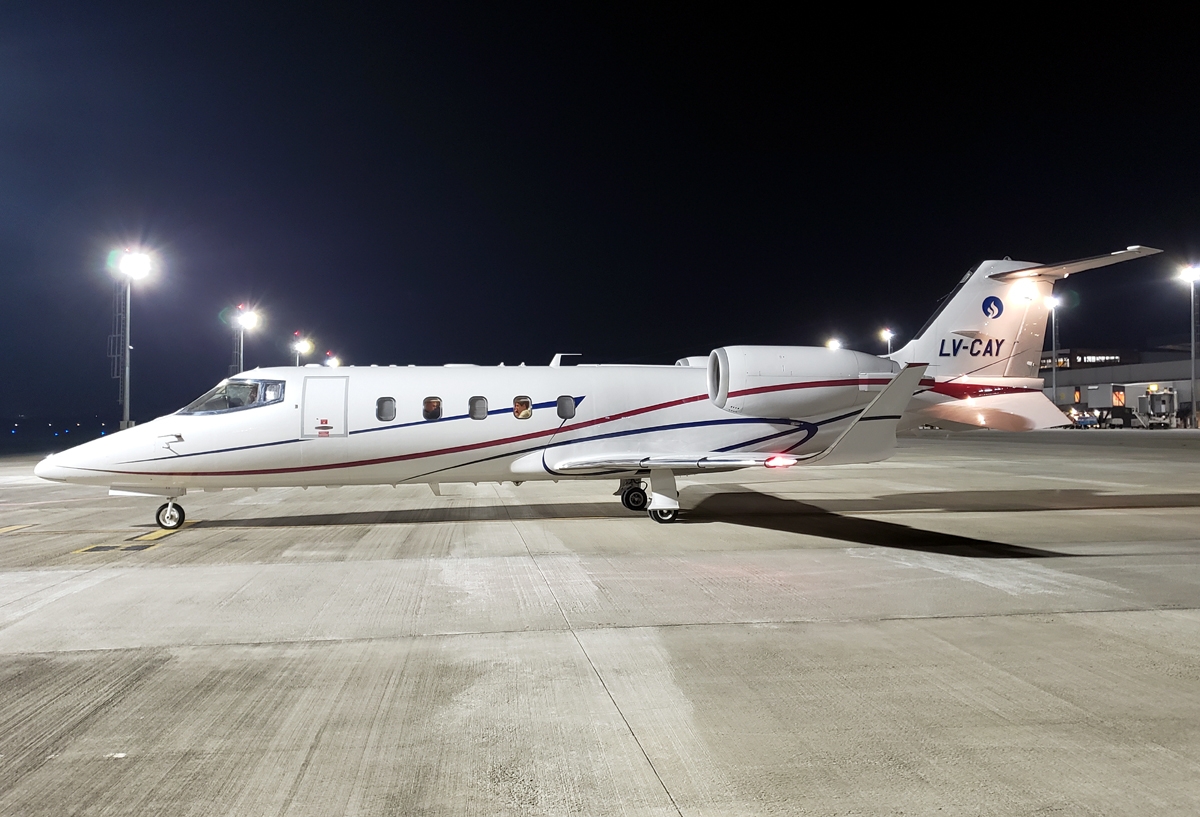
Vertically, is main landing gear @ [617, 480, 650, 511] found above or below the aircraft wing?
below

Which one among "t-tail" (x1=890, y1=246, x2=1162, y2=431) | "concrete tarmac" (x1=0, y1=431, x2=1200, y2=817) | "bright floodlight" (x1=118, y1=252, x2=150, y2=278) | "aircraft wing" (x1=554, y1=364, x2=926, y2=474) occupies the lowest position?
"concrete tarmac" (x1=0, y1=431, x2=1200, y2=817)

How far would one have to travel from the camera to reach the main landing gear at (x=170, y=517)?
1223cm

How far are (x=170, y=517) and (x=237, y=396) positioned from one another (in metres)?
2.22

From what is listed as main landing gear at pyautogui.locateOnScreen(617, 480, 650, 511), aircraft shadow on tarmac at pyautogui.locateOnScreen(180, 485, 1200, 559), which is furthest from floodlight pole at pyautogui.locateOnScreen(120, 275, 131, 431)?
main landing gear at pyautogui.locateOnScreen(617, 480, 650, 511)

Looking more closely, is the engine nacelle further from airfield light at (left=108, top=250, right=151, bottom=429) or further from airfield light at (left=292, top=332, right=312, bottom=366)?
airfield light at (left=292, top=332, right=312, bottom=366)

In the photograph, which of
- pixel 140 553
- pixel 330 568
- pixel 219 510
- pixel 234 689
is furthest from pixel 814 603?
pixel 219 510

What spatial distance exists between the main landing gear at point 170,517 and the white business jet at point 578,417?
2cm

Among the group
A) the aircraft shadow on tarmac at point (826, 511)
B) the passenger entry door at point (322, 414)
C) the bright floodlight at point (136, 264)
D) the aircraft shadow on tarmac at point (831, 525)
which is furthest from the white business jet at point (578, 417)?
the bright floodlight at point (136, 264)

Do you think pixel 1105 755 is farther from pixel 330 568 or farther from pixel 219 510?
pixel 219 510

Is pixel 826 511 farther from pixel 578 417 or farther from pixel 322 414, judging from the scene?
A: pixel 322 414

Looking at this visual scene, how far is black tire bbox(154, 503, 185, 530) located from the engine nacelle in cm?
905

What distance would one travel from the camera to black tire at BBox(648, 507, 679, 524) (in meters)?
12.3

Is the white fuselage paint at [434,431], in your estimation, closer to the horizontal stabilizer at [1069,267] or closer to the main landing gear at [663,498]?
the main landing gear at [663,498]

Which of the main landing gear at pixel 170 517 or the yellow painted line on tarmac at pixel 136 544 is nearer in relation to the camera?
the yellow painted line on tarmac at pixel 136 544
